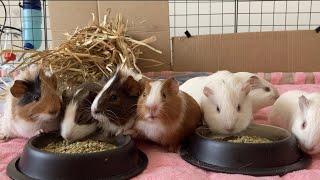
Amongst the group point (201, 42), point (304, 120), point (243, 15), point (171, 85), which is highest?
point (243, 15)

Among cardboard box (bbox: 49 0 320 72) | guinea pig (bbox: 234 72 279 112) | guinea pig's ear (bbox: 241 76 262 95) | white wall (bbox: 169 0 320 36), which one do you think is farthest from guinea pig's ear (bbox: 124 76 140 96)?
white wall (bbox: 169 0 320 36)

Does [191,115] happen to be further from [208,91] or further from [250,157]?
[250,157]

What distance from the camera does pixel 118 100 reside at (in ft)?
3.81

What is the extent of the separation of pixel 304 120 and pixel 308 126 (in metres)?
0.04

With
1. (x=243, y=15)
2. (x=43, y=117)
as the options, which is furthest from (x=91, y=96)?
(x=243, y=15)

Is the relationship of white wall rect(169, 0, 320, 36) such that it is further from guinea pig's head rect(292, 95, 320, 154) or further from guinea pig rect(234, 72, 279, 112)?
guinea pig's head rect(292, 95, 320, 154)

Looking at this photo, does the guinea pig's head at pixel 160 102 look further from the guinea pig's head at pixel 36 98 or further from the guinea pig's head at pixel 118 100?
the guinea pig's head at pixel 36 98

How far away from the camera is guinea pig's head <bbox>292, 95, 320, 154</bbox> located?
3.64 feet

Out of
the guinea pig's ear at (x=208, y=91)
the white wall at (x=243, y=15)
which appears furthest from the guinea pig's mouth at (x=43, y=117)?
the white wall at (x=243, y=15)

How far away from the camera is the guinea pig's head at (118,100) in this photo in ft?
3.71

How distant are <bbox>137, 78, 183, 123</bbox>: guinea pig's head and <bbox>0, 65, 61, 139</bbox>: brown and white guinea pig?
0.26 meters

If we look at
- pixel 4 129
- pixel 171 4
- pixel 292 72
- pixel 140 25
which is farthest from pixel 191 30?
pixel 4 129

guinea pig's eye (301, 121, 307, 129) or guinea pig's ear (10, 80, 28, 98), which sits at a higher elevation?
guinea pig's ear (10, 80, 28, 98)

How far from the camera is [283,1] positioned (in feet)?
8.91
